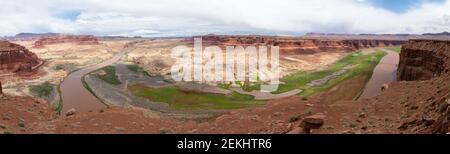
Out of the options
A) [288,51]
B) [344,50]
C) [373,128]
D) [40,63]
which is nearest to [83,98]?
[40,63]

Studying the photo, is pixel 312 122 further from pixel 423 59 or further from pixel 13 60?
pixel 13 60

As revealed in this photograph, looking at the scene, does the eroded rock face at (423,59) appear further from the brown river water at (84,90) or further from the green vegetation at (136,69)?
the green vegetation at (136,69)

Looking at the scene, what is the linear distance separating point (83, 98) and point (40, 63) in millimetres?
43170

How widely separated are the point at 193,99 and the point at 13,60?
4412cm

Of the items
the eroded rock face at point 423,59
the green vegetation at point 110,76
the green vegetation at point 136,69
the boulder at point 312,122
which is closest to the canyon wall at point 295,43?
the green vegetation at point 136,69

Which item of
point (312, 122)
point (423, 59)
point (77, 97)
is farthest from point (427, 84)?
point (77, 97)

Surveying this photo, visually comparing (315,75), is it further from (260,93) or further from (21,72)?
(21,72)

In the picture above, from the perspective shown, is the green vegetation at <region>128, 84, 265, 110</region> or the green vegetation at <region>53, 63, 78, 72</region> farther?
the green vegetation at <region>53, 63, 78, 72</region>

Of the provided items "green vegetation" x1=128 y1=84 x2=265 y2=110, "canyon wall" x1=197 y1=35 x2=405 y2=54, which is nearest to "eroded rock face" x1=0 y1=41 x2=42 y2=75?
"green vegetation" x1=128 y1=84 x2=265 y2=110

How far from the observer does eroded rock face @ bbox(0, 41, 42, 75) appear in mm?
77875

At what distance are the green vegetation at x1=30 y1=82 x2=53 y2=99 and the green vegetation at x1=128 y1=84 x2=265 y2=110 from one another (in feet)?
44.6

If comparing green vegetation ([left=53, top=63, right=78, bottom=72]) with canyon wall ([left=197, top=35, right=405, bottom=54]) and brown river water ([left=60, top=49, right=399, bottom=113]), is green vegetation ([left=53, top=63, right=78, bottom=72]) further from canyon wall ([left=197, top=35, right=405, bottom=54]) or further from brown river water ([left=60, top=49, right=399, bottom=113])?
canyon wall ([left=197, top=35, right=405, bottom=54])

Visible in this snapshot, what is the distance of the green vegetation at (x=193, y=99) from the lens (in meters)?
53.6
